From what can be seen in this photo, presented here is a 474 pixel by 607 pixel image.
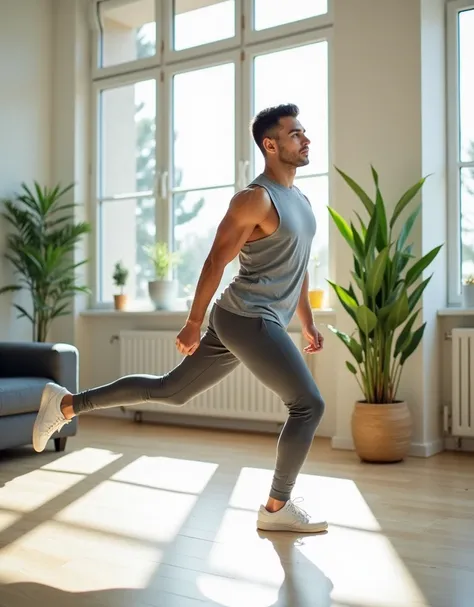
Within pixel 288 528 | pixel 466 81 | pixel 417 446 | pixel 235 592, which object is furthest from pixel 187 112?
pixel 235 592

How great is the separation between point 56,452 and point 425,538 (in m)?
2.27

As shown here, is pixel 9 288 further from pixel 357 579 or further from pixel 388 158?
pixel 357 579

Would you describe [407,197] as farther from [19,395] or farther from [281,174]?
[19,395]

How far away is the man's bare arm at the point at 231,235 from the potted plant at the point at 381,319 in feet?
5.07

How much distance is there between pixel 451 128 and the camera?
4426 millimetres

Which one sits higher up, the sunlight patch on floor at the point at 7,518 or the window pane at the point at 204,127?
the window pane at the point at 204,127

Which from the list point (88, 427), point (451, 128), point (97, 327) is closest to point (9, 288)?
point (97, 327)

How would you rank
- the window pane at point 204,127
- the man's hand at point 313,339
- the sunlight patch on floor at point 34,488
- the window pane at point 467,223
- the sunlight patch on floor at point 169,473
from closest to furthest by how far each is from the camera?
1. the man's hand at point 313,339
2. the sunlight patch on floor at point 34,488
3. the sunlight patch on floor at point 169,473
4. the window pane at point 467,223
5. the window pane at point 204,127

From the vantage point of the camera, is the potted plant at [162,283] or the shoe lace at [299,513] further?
the potted plant at [162,283]

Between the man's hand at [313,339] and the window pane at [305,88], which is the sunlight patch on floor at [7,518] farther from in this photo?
the window pane at [305,88]

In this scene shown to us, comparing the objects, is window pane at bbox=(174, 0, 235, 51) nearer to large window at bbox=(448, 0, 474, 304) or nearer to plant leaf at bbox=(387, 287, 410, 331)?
large window at bbox=(448, 0, 474, 304)

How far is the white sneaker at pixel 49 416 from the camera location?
2695mm

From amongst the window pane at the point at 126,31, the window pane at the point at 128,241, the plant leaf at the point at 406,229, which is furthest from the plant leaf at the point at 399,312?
the window pane at the point at 126,31

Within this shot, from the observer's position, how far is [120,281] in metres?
5.52
